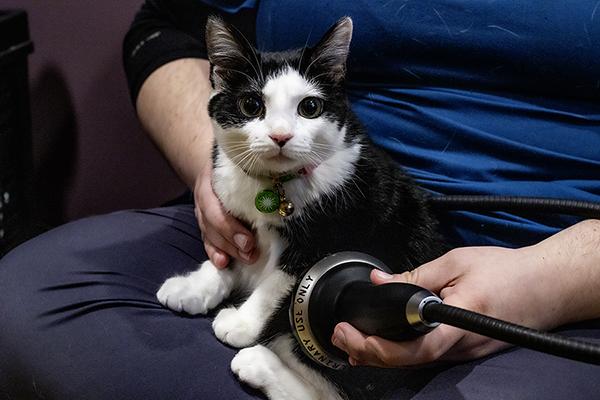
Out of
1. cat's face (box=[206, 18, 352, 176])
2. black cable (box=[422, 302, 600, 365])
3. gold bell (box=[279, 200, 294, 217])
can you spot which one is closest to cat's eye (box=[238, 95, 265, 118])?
cat's face (box=[206, 18, 352, 176])

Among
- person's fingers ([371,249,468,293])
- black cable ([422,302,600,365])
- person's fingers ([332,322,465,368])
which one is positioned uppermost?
black cable ([422,302,600,365])

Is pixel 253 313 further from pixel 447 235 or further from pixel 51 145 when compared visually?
pixel 51 145

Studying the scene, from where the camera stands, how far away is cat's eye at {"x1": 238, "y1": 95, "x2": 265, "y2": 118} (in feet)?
2.84

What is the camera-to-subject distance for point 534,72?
938mm

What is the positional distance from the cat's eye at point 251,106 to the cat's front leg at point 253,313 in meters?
0.19

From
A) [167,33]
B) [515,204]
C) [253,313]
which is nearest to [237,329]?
[253,313]

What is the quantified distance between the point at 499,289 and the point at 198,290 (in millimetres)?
376

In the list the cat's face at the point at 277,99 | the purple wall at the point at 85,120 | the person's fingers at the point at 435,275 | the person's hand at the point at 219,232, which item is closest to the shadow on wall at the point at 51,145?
the purple wall at the point at 85,120

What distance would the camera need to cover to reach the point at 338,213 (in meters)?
0.90

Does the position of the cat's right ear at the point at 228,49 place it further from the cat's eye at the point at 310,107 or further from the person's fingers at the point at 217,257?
the person's fingers at the point at 217,257

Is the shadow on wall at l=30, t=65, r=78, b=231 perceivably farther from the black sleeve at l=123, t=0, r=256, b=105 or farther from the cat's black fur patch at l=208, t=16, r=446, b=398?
the cat's black fur patch at l=208, t=16, r=446, b=398

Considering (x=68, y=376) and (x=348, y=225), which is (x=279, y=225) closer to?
(x=348, y=225)

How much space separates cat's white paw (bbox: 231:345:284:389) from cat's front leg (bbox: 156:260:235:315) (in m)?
0.12

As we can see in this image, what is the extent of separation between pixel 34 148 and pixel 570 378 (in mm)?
1349
